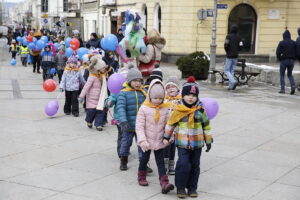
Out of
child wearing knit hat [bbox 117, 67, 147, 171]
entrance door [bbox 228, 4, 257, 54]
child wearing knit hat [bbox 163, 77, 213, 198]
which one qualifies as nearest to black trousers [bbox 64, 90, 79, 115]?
child wearing knit hat [bbox 117, 67, 147, 171]

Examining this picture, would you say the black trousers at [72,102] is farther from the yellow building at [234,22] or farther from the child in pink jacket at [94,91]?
the yellow building at [234,22]

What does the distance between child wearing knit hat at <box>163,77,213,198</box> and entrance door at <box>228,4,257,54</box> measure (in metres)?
20.4

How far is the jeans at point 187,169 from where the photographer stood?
18.7 feet

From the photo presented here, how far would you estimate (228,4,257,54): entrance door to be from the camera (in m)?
25.4

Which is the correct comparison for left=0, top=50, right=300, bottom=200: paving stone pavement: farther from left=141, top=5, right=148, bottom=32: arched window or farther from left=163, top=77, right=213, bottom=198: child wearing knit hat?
left=141, top=5, right=148, bottom=32: arched window

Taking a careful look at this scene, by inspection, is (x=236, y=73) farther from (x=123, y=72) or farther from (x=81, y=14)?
(x=81, y=14)

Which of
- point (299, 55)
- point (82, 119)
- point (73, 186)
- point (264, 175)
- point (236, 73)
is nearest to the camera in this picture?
point (73, 186)

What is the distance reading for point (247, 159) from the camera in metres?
7.46

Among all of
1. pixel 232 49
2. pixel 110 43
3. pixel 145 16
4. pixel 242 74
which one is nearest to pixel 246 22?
pixel 145 16

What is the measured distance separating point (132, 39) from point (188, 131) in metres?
3.76

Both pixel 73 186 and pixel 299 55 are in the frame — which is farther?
pixel 299 55

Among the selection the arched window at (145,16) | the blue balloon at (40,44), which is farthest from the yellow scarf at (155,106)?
the arched window at (145,16)

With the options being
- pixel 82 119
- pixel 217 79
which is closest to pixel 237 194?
pixel 82 119

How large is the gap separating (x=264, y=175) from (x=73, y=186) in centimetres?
265
